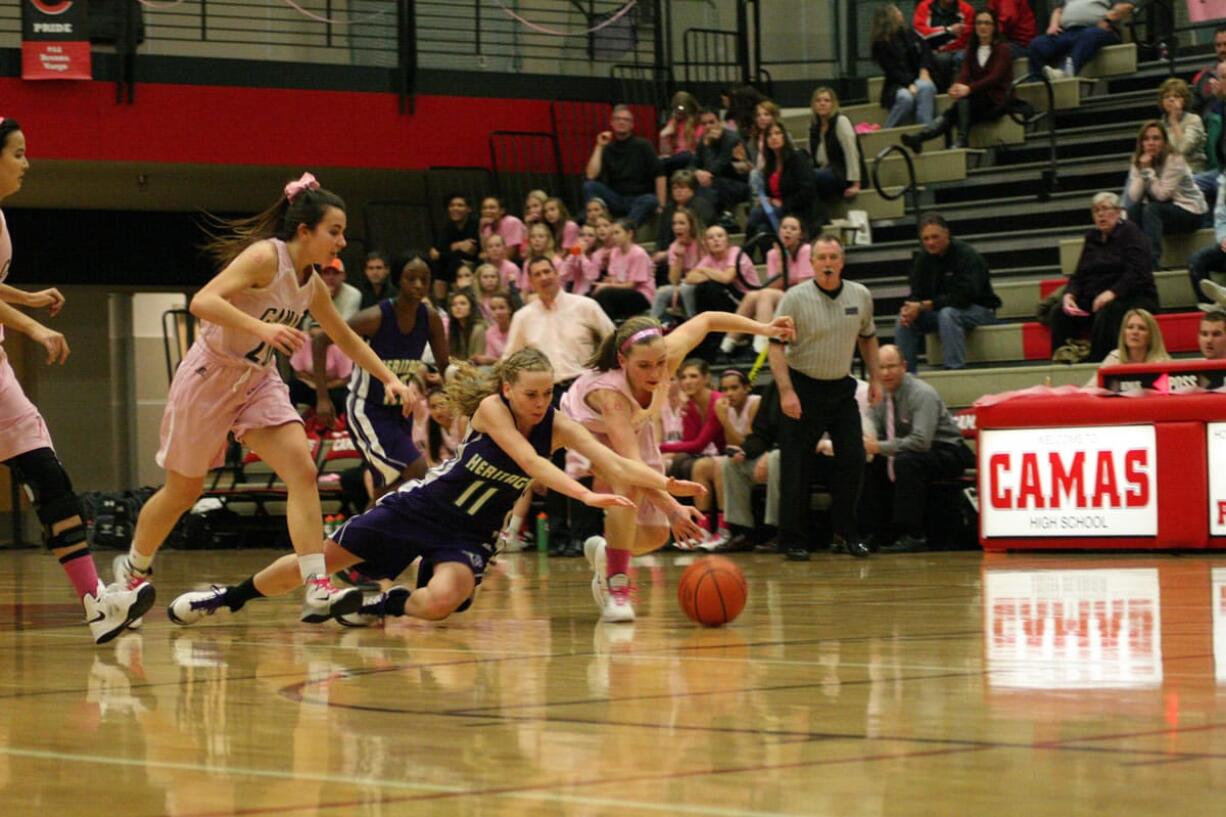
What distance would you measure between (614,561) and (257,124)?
1339 cm

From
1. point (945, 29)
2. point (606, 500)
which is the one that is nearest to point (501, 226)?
point (945, 29)

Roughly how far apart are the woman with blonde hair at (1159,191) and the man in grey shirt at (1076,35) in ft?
13.1

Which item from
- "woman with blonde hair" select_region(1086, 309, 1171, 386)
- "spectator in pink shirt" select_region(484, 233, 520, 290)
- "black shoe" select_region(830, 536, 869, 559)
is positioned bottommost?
"black shoe" select_region(830, 536, 869, 559)

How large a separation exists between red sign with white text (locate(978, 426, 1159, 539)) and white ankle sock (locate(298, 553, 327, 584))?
19.4 ft

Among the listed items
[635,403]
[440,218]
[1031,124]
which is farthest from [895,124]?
[635,403]

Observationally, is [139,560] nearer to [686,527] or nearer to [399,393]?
[399,393]

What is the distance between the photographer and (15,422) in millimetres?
6699

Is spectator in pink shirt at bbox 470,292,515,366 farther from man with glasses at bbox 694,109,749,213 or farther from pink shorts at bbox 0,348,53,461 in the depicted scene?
pink shorts at bbox 0,348,53,461

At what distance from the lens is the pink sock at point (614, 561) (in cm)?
727

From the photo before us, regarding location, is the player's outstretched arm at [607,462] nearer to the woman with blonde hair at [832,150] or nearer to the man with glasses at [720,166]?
the woman with blonde hair at [832,150]

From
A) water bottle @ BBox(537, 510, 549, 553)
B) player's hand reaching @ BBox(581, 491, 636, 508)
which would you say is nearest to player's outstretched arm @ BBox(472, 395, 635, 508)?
player's hand reaching @ BBox(581, 491, 636, 508)

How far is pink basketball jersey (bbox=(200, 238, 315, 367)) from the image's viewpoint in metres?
7.04

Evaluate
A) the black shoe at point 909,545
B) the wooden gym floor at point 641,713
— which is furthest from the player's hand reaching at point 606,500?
the black shoe at point 909,545

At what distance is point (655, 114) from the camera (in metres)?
21.0
